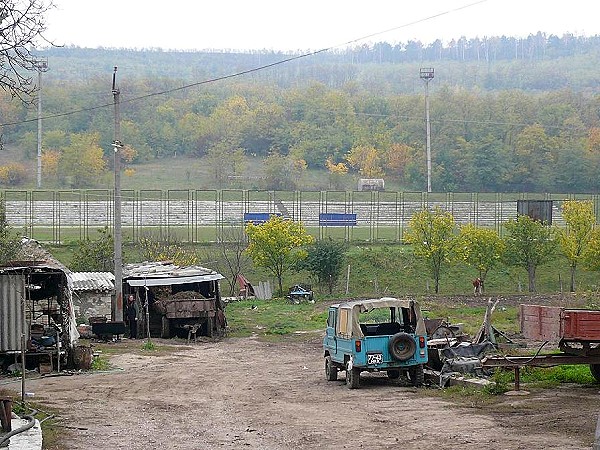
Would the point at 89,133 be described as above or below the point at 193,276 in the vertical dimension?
above

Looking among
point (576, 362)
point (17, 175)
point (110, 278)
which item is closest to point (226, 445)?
point (576, 362)

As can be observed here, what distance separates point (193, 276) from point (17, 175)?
9840 centimetres

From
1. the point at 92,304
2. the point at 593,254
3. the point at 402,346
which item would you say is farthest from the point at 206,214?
the point at 402,346

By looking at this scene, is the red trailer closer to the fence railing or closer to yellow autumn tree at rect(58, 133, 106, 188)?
the fence railing

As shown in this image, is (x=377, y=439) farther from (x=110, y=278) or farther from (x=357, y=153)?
(x=357, y=153)

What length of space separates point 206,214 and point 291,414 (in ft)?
251

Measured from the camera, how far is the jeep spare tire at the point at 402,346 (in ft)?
65.3

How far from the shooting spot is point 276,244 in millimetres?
61000

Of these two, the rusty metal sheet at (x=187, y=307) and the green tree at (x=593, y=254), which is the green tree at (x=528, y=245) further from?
the rusty metal sheet at (x=187, y=307)

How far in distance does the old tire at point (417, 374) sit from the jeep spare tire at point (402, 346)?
1.32 ft

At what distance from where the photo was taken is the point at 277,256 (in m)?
61.7

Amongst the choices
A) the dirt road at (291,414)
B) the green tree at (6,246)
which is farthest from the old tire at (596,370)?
the green tree at (6,246)

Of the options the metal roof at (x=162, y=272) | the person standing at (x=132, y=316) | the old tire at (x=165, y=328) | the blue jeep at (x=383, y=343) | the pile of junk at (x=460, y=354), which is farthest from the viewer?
the metal roof at (x=162, y=272)

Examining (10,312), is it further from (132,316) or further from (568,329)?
(132,316)
